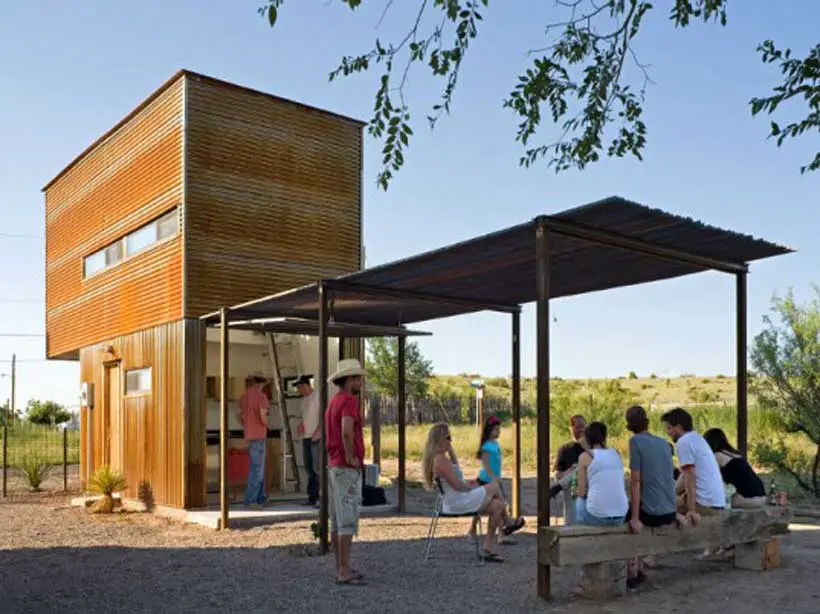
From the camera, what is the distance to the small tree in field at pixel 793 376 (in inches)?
528

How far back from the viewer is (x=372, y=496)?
1262cm

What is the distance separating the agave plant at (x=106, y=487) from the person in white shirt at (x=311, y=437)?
3.27 m

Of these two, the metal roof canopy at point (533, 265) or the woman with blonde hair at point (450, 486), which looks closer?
the metal roof canopy at point (533, 265)

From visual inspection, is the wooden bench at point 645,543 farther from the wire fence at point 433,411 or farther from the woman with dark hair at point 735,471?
the wire fence at point 433,411

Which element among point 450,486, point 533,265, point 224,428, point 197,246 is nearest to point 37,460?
point 197,246

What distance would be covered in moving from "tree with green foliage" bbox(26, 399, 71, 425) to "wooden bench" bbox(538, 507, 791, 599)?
33.5m

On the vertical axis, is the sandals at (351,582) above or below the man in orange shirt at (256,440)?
below

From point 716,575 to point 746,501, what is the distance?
2.95 feet

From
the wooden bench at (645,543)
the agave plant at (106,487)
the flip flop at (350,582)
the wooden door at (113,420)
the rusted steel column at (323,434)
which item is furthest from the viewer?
the wooden door at (113,420)

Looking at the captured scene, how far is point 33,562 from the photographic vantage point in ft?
30.1

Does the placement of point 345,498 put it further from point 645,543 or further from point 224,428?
point 224,428

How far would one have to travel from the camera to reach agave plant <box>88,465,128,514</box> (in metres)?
13.8

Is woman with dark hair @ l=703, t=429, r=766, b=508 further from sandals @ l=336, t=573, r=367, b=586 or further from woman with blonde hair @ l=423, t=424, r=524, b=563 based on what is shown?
sandals @ l=336, t=573, r=367, b=586

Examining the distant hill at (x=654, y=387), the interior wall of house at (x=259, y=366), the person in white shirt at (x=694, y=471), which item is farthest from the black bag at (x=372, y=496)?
the distant hill at (x=654, y=387)
